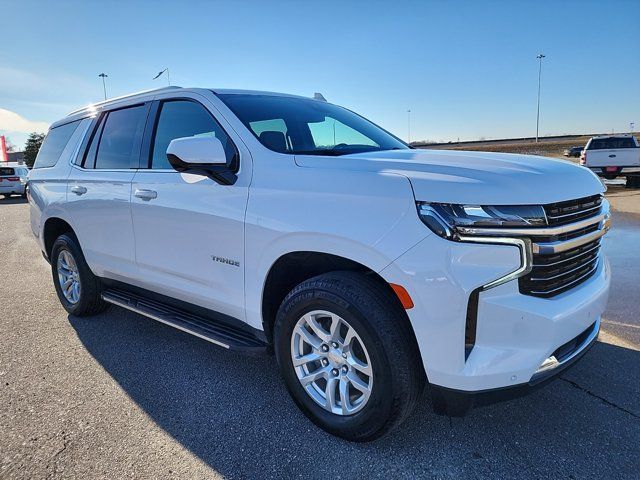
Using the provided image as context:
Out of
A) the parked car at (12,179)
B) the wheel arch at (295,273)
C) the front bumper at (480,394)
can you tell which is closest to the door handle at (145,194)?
the wheel arch at (295,273)

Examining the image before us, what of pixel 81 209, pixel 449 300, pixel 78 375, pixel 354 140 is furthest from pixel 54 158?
pixel 449 300

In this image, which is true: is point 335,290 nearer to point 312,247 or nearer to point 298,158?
point 312,247

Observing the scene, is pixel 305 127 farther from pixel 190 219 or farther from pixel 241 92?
pixel 190 219

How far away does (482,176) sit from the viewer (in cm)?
209

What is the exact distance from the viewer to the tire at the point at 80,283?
4.31 m

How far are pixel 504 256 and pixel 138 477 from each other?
2025 millimetres

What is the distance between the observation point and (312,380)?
2578 millimetres

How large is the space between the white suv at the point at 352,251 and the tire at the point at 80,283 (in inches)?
28.1

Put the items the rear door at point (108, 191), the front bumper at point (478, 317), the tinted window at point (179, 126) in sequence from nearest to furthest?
the front bumper at point (478, 317) → the tinted window at point (179, 126) → the rear door at point (108, 191)

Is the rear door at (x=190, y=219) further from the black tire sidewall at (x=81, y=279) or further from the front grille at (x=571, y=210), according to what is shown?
the front grille at (x=571, y=210)

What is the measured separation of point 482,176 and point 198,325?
2.06 metres

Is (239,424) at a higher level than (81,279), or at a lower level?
lower

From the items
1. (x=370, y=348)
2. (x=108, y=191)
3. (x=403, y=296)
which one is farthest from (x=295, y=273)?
(x=108, y=191)

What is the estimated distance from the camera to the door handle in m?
3.31
